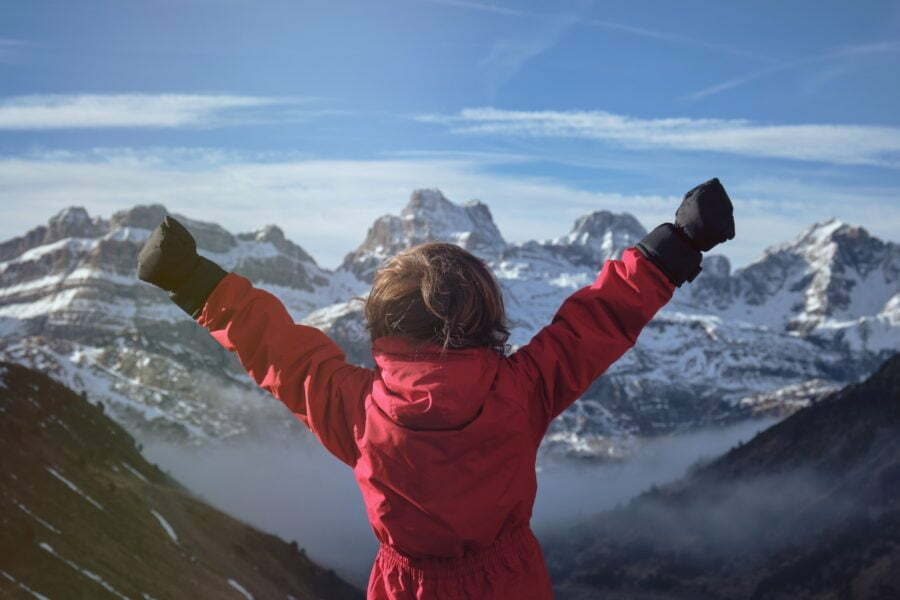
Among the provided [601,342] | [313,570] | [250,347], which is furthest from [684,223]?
[313,570]

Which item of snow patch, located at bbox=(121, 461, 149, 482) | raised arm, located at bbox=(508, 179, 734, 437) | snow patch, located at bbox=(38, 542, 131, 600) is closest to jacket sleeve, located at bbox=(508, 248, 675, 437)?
raised arm, located at bbox=(508, 179, 734, 437)

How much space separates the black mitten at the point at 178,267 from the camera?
675 cm

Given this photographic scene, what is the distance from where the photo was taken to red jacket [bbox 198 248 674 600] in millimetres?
6109

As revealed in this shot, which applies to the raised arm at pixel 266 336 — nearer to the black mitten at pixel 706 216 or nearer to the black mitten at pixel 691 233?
the black mitten at pixel 691 233

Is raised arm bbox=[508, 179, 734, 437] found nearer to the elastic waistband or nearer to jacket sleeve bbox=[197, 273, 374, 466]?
the elastic waistband

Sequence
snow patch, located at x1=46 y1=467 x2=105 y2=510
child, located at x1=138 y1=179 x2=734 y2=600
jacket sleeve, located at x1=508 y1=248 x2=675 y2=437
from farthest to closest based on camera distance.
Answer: snow patch, located at x1=46 y1=467 x2=105 y2=510
jacket sleeve, located at x1=508 y1=248 x2=675 y2=437
child, located at x1=138 y1=179 x2=734 y2=600

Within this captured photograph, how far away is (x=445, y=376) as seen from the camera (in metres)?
6.11

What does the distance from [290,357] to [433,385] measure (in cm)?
145

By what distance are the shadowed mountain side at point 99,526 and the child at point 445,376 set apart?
43.6 meters

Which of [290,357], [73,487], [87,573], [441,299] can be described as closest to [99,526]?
[73,487]

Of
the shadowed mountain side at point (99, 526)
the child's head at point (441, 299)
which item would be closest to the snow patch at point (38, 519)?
the shadowed mountain side at point (99, 526)

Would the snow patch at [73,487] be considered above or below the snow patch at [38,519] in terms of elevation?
above

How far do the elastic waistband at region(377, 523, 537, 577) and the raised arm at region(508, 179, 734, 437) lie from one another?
0.89 metres

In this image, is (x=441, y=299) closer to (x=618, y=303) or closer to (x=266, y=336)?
(x=618, y=303)
